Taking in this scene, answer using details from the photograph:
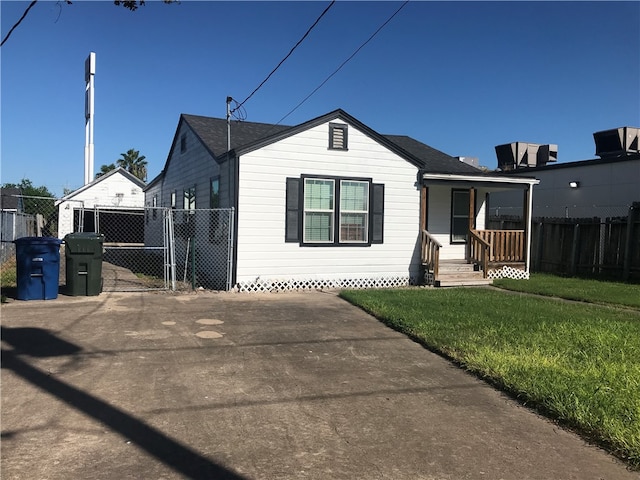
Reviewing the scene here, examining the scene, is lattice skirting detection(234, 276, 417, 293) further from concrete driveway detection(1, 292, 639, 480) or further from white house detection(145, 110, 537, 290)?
concrete driveway detection(1, 292, 639, 480)

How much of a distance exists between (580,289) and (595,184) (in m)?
7.30

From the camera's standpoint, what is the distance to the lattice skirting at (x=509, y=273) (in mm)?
13672

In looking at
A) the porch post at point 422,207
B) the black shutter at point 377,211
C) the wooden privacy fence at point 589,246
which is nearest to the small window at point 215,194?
the black shutter at point 377,211

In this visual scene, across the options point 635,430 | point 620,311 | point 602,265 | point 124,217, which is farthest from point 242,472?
point 124,217

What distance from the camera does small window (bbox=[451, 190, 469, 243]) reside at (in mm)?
14578

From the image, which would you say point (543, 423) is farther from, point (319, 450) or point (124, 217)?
point (124, 217)

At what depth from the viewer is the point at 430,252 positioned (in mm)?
12828

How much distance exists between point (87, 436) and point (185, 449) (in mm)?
803

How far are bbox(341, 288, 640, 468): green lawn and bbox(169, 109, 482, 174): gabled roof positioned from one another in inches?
154

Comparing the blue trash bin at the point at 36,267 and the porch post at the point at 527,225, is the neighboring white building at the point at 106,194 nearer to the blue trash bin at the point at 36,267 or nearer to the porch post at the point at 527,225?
the blue trash bin at the point at 36,267

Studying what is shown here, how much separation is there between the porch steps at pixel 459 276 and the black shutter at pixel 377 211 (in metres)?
1.87

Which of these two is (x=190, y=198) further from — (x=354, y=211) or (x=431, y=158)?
(x=431, y=158)

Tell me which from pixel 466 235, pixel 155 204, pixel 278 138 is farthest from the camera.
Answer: pixel 155 204

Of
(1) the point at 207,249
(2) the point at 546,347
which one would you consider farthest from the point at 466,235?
(2) the point at 546,347
